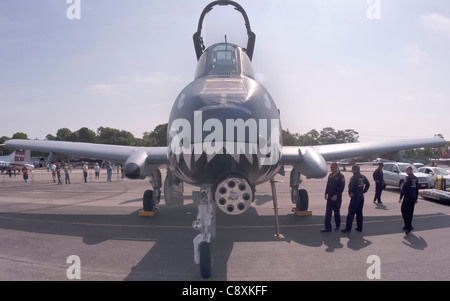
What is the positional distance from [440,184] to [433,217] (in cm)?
601

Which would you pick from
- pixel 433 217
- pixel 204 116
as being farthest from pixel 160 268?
pixel 433 217

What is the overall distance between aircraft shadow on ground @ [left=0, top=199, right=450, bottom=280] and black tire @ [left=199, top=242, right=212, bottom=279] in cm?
15

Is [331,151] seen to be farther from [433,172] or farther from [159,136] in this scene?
[159,136]

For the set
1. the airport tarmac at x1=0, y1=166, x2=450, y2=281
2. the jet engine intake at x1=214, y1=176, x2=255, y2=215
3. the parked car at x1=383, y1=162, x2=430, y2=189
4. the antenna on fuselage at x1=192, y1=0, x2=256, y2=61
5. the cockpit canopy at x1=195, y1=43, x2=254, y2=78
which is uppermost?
the antenna on fuselage at x1=192, y1=0, x2=256, y2=61

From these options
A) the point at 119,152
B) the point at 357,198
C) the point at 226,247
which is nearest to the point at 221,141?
the point at 226,247

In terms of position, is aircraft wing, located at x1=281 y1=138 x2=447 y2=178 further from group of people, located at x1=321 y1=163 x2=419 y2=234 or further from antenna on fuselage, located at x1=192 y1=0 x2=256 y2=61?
A: antenna on fuselage, located at x1=192 y1=0 x2=256 y2=61

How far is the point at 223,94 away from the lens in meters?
4.96

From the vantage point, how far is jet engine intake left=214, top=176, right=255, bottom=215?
443 centimetres

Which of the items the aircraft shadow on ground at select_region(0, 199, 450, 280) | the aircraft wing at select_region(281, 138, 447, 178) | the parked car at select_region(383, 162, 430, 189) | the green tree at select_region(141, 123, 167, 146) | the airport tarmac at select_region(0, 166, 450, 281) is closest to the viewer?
the airport tarmac at select_region(0, 166, 450, 281)

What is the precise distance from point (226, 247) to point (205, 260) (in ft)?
5.92

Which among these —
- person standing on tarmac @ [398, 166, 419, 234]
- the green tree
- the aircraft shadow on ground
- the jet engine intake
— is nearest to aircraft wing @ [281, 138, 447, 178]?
the aircraft shadow on ground

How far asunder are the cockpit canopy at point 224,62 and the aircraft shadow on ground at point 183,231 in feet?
13.0
